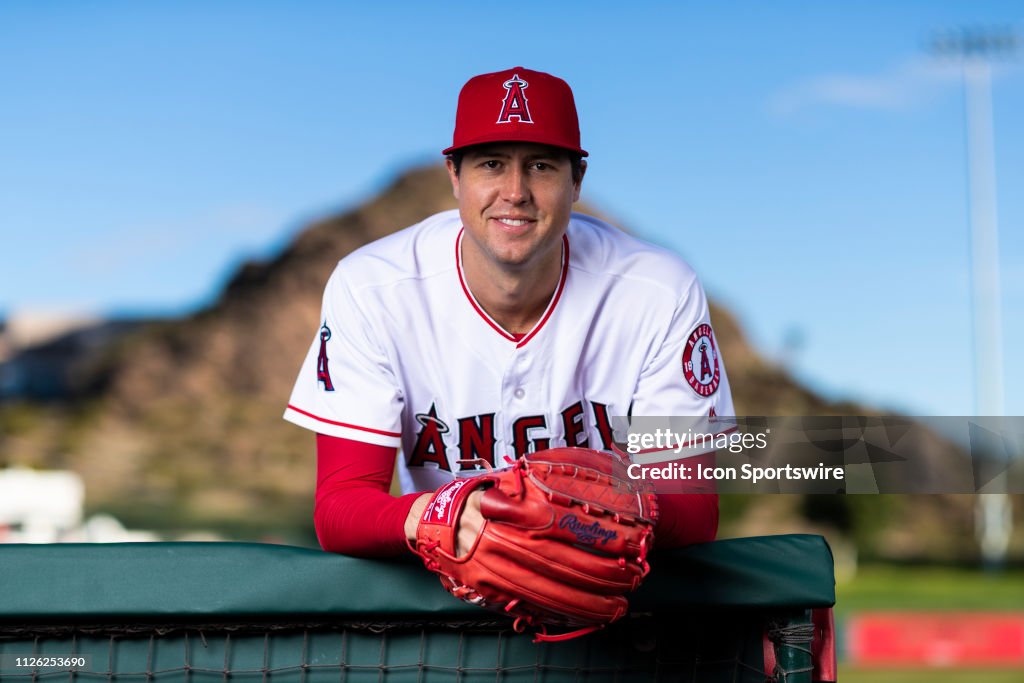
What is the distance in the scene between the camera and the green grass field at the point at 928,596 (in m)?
12.5

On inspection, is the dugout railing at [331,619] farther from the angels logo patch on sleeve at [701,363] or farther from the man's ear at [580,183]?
the man's ear at [580,183]

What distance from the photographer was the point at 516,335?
2.16m

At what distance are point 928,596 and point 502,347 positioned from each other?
24.6m

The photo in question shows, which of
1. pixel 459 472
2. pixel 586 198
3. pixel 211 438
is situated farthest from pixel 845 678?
pixel 586 198

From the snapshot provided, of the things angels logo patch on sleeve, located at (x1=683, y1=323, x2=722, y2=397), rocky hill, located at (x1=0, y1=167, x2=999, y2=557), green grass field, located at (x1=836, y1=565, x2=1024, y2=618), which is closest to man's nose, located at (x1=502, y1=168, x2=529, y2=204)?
angels logo patch on sleeve, located at (x1=683, y1=323, x2=722, y2=397)

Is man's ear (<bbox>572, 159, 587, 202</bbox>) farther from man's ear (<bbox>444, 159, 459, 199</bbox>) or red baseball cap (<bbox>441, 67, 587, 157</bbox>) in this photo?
man's ear (<bbox>444, 159, 459, 199</bbox>)

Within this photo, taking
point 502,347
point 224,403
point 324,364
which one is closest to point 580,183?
point 502,347

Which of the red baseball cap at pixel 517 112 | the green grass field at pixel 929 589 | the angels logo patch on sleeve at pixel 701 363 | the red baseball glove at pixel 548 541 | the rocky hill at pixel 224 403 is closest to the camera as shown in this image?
the red baseball glove at pixel 548 541

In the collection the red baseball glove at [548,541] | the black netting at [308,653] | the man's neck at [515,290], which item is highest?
the man's neck at [515,290]

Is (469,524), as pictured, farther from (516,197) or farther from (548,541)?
(516,197)

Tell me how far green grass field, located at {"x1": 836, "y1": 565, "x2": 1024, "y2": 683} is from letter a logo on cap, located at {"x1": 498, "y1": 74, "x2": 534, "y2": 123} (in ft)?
35.0

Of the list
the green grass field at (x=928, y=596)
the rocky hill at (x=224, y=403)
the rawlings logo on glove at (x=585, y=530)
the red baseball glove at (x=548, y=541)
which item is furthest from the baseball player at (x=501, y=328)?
the rocky hill at (x=224, y=403)

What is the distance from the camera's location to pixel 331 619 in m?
1.62

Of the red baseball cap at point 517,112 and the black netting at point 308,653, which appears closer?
the black netting at point 308,653
